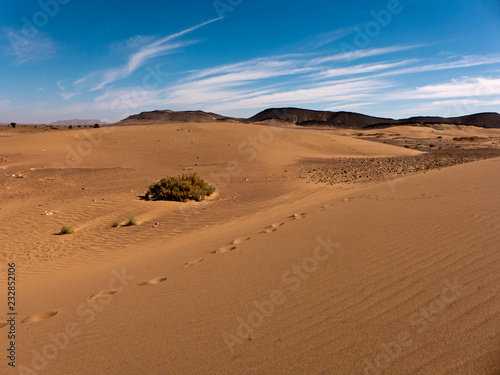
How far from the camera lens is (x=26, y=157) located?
919 inches

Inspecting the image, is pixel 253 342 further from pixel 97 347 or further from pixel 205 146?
pixel 205 146

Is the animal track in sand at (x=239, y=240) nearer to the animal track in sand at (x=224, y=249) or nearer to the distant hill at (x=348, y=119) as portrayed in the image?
the animal track in sand at (x=224, y=249)

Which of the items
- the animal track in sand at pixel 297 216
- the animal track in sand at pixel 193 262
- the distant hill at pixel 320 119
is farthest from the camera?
the distant hill at pixel 320 119

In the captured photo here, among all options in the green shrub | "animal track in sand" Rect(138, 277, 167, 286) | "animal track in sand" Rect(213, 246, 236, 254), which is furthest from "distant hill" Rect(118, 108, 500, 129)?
"animal track in sand" Rect(138, 277, 167, 286)

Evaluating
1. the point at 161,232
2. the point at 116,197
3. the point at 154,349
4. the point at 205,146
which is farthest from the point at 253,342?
the point at 205,146

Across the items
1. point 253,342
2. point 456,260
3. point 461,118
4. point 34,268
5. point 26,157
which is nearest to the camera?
point 253,342

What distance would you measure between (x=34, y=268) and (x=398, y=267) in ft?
22.6
